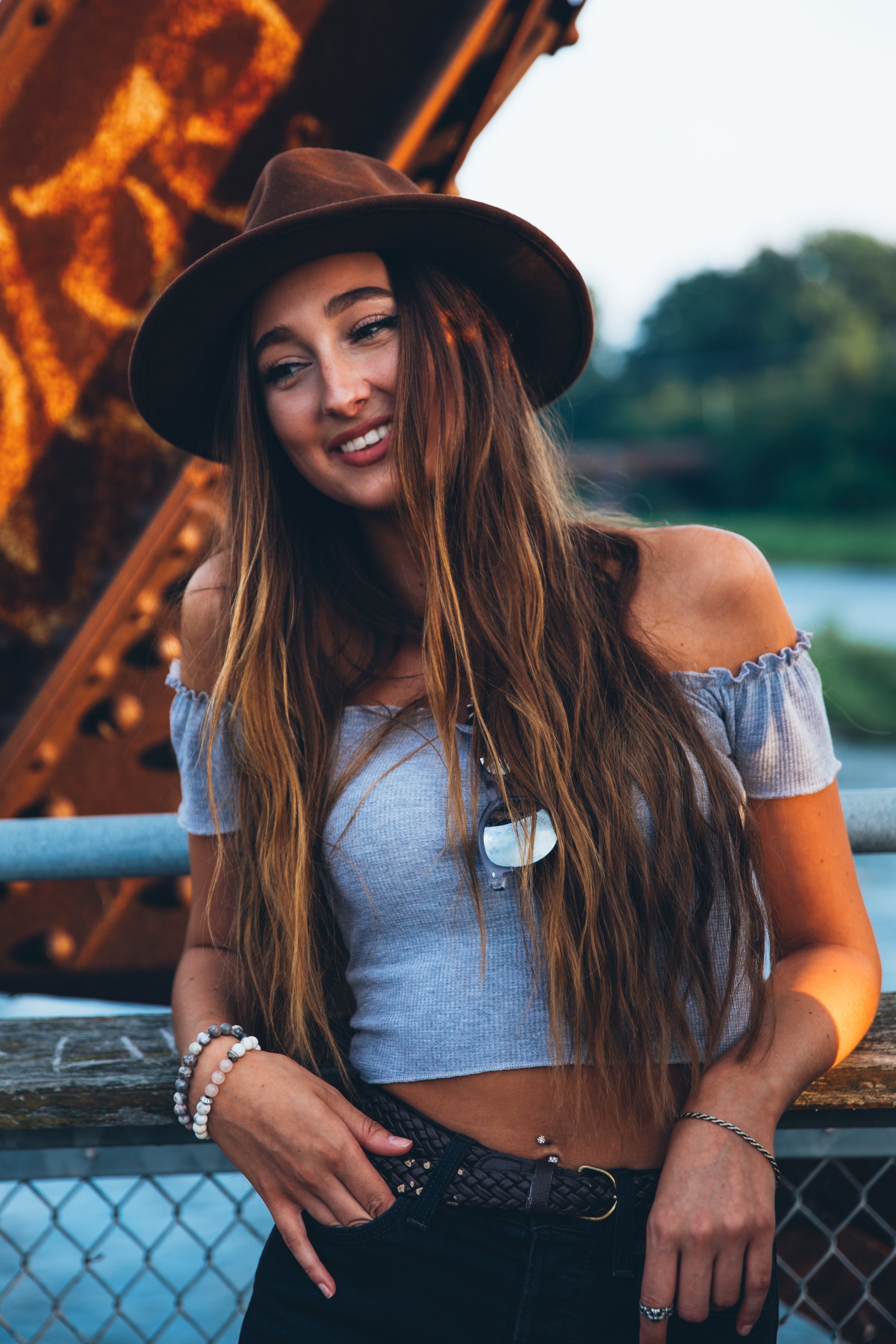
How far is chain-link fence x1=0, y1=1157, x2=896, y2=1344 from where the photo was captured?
6.44ft

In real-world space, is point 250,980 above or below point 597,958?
below

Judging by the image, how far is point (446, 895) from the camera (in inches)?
61.0

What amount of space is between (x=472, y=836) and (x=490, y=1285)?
0.56 metres

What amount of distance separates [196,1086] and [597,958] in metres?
0.60

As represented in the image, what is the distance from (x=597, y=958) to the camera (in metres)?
1.49

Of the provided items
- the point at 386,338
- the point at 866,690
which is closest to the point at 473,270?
the point at 386,338

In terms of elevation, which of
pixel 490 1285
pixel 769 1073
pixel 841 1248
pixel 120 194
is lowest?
pixel 841 1248

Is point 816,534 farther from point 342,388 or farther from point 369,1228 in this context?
point 369,1228

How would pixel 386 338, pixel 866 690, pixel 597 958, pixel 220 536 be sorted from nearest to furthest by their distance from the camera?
pixel 597 958
pixel 386 338
pixel 220 536
pixel 866 690

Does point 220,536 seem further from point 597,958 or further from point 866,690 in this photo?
point 866,690

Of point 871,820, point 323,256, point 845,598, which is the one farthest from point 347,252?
point 845,598

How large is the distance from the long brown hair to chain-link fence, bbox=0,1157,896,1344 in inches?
22.1

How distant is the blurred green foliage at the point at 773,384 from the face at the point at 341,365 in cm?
2519

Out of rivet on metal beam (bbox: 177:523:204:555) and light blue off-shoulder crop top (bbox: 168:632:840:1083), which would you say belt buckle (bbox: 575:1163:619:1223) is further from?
rivet on metal beam (bbox: 177:523:204:555)
